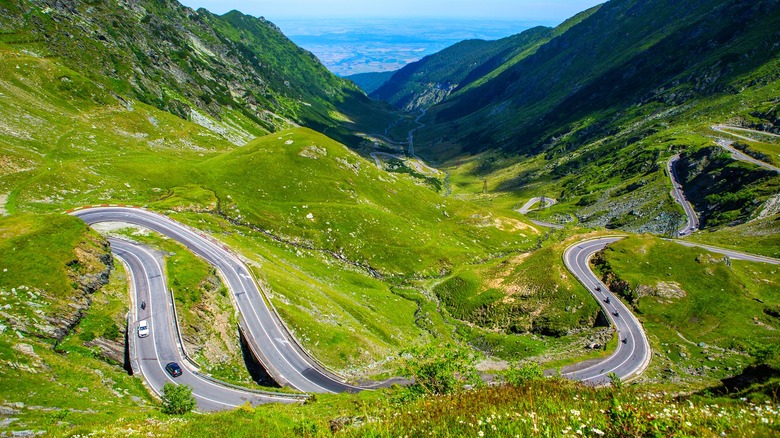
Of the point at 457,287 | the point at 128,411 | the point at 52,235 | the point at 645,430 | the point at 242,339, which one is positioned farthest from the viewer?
the point at 457,287

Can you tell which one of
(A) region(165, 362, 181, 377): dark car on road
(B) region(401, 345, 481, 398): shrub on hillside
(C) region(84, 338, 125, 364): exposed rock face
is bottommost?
(A) region(165, 362, 181, 377): dark car on road

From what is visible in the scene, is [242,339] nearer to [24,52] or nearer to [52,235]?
[52,235]

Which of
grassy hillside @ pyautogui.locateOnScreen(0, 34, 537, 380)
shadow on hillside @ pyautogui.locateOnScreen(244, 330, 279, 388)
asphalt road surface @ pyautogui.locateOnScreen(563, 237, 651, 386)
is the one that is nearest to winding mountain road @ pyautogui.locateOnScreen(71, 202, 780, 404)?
asphalt road surface @ pyautogui.locateOnScreen(563, 237, 651, 386)

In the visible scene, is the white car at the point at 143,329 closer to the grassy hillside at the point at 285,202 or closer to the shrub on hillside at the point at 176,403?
the grassy hillside at the point at 285,202

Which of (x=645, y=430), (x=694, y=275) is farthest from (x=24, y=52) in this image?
(x=694, y=275)

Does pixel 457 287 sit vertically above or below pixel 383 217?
below

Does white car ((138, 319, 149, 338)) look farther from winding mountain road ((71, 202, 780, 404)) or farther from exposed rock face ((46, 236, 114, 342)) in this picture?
exposed rock face ((46, 236, 114, 342))

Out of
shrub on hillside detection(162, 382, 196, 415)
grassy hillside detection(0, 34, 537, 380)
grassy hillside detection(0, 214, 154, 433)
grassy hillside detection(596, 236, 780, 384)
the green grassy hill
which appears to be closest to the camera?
the green grassy hill

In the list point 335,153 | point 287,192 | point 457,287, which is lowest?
point 457,287
